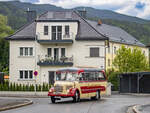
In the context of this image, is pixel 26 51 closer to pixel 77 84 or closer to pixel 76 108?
pixel 77 84

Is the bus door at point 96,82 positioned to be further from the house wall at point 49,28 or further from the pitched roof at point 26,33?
the pitched roof at point 26,33

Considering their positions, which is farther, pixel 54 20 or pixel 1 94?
pixel 54 20

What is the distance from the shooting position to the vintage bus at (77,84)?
30.9 m

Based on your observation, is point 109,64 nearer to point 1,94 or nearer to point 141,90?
point 141,90

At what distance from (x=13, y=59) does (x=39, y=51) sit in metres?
3.76

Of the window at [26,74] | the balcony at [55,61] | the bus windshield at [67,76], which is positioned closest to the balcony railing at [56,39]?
the balcony at [55,61]

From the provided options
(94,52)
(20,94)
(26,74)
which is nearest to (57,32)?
(94,52)

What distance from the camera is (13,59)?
6212 centimetres

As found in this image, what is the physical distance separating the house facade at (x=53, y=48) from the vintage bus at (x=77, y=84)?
80.8ft

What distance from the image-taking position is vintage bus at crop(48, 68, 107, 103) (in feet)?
101

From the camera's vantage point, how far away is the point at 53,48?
61.7m

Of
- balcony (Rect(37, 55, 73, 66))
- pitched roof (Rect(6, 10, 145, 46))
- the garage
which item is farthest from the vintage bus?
pitched roof (Rect(6, 10, 145, 46))

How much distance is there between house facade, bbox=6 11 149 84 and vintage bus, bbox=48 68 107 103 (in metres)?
24.6

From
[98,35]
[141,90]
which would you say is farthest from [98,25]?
[141,90]
